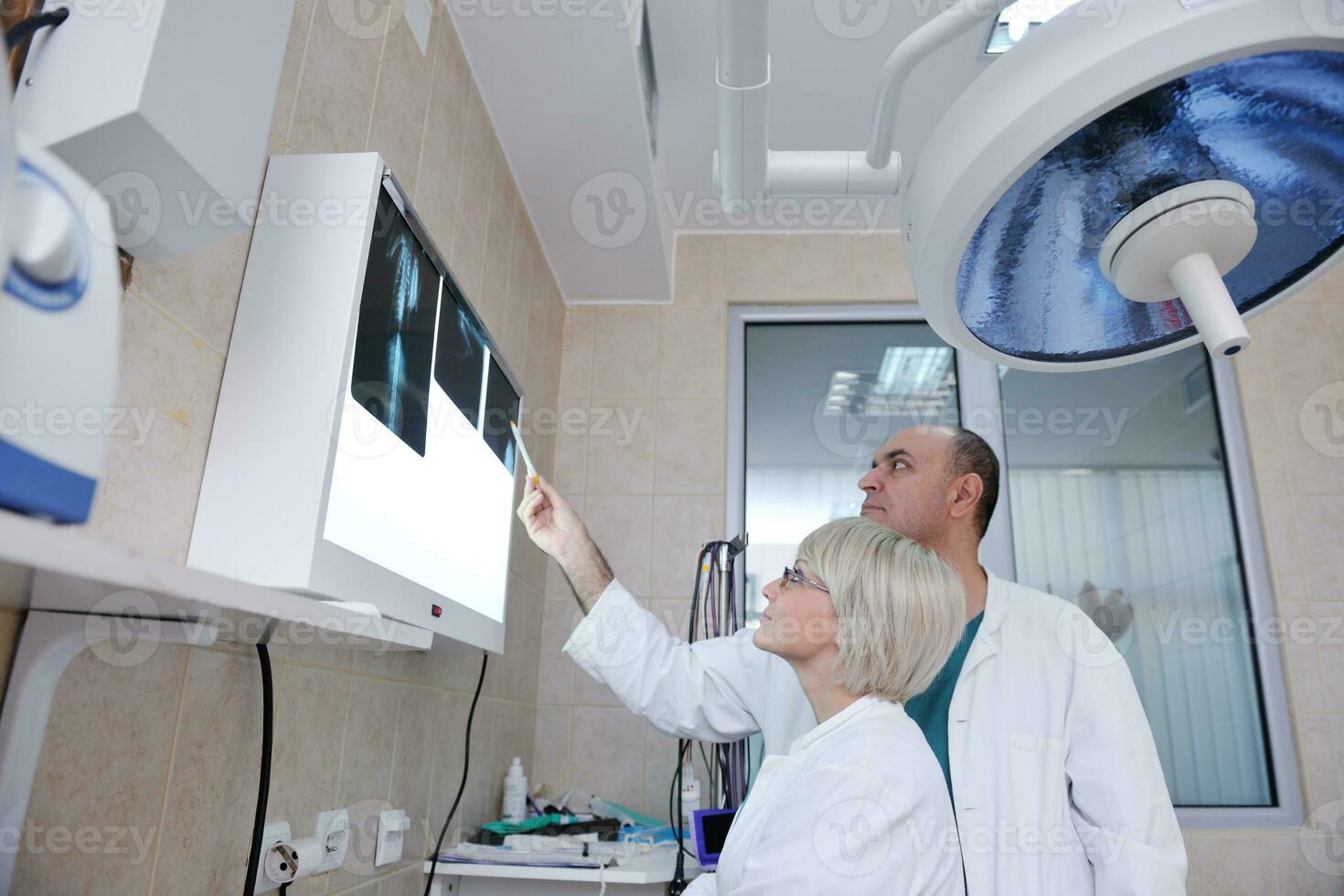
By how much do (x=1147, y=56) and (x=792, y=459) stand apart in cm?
247

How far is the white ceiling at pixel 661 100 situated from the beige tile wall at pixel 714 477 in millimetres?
170

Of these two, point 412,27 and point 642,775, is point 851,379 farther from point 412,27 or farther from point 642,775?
point 412,27

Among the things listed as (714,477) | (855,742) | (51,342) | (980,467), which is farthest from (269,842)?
(714,477)

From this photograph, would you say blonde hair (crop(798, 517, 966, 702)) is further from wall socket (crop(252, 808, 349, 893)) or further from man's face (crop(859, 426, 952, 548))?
wall socket (crop(252, 808, 349, 893))

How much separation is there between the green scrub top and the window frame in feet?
3.29

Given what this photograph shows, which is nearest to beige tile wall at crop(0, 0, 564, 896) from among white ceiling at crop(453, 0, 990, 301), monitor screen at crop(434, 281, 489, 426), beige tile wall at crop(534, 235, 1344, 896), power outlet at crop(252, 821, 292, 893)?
power outlet at crop(252, 821, 292, 893)

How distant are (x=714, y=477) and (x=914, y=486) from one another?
3.71 feet

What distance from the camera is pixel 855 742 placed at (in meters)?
1.31

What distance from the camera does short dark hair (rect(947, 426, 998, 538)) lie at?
6.46 ft

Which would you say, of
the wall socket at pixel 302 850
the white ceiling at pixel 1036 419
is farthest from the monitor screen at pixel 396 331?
the white ceiling at pixel 1036 419

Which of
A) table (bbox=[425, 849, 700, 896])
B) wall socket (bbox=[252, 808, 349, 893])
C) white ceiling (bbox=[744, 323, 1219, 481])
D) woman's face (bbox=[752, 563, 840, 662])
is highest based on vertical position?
white ceiling (bbox=[744, 323, 1219, 481])

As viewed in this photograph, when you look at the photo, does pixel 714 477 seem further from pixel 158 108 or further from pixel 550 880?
pixel 158 108

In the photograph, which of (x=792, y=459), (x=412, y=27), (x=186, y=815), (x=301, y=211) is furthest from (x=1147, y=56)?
(x=792, y=459)

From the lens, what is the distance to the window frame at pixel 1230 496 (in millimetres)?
2695
